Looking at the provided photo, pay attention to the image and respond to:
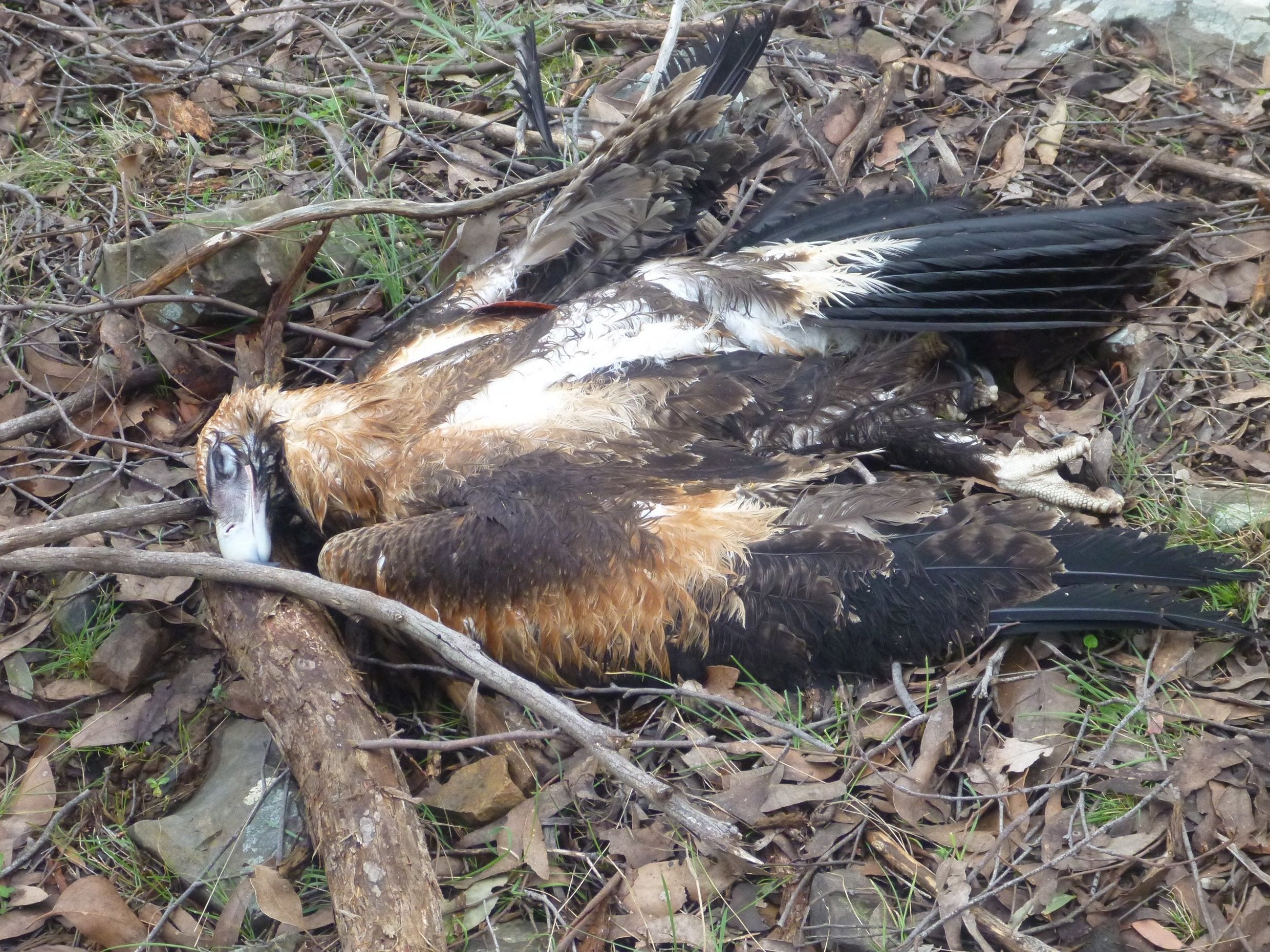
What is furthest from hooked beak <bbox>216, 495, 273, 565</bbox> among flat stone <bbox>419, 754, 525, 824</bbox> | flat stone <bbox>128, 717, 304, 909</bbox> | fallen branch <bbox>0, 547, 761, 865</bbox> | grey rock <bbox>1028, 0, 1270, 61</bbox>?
grey rock <bbox>1028, 0, 1270, 61</bbox>

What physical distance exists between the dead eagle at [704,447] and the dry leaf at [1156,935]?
2.33ft

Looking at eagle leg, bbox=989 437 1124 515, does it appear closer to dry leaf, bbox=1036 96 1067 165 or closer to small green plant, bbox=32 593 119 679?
dry leaf, bbox=1036 96 1067 165

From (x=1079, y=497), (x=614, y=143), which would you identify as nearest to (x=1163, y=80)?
(x=1079, y=497)

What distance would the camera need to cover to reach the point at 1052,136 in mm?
3803

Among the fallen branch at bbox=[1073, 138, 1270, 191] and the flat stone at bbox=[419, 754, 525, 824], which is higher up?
the fallen branch at bbox=[1073, 138, 1270, 191]

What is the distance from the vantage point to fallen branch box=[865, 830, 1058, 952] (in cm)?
214

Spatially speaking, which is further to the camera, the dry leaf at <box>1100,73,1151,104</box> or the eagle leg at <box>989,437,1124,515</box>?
the dry leaf at <box>1100,73,1151,104</box>

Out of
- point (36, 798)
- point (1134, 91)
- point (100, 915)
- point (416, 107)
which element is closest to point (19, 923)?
point (100, 915)

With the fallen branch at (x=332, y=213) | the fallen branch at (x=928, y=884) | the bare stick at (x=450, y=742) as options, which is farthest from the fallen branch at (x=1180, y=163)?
the bare stick at (x=450, y=742)

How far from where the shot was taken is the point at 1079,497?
2.91 m

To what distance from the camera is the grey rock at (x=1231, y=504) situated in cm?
273

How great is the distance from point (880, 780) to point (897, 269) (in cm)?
156

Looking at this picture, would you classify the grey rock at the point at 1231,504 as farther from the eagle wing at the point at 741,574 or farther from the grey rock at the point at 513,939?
the grey rock at the point at 513,939

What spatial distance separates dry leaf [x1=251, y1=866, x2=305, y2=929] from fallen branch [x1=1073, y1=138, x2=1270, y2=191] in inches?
149
